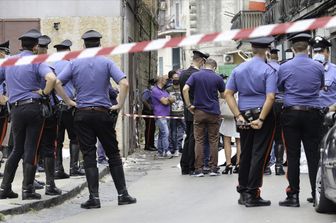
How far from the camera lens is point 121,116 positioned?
54.5ft

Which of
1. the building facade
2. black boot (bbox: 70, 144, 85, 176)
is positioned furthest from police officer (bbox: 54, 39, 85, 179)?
the building facade

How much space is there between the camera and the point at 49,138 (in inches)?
371

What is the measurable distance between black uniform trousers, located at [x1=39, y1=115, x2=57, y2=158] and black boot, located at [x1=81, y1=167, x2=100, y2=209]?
667 mm

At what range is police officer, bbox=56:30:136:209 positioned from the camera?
8.89m

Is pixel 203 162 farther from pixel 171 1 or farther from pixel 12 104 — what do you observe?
pixel 171 1

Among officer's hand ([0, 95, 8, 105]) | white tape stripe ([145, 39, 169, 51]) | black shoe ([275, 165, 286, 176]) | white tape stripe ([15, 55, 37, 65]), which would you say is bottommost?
black shoe ([275, 165, 286, 176])

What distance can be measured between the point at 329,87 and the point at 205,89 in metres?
2.20

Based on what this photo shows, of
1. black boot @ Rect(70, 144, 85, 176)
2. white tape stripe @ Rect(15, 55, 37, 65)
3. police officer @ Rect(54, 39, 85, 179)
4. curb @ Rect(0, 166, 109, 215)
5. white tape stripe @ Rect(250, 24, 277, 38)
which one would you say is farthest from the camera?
black boot @ Rect(70, 144, 85, 176)

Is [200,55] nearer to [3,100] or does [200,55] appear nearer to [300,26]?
[3,100]

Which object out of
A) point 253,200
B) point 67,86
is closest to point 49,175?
point 67,86

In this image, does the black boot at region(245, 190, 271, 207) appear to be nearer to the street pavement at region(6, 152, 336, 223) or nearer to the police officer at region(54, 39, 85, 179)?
the street pavement at region(6, 152, 336, 223)

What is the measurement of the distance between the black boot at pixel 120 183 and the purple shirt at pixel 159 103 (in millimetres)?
8275

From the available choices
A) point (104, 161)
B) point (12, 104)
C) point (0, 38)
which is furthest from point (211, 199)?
point (0, 38)

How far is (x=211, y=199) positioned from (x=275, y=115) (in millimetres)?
1531
